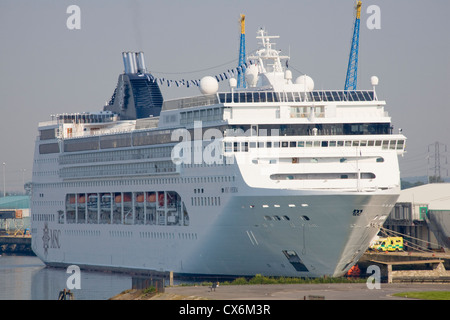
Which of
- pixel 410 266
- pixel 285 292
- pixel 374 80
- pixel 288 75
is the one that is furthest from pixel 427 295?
pixel 288 75

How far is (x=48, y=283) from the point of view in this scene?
267 feet

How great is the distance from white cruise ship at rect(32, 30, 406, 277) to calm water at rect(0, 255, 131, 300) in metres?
2.49

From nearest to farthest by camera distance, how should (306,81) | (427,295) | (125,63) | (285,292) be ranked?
(427,295) < (285,292) < (306,81) < (125,63)

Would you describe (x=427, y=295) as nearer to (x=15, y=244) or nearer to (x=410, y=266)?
(x=410, y=266)

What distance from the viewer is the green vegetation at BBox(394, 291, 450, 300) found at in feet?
177

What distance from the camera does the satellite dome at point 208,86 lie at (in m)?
75.7

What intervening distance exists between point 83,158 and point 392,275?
32.6 meters

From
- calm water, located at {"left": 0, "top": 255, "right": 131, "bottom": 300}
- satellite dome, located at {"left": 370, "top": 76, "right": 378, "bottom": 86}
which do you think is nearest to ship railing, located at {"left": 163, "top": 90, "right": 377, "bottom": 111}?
satellite dome, located at {"left": 370, "top": 76, "right": 378, "bottom": 86}

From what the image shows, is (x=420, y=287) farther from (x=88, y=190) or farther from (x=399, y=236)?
(x=88, y=190)

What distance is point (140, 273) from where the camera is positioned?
79.4 meters

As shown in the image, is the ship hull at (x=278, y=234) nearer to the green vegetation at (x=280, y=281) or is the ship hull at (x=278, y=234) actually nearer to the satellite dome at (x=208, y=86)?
the green vegetation at (x=280, y=281)

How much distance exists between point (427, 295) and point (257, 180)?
15.1m

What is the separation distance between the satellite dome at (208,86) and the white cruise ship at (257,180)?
72 millimetres
